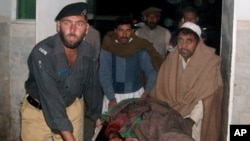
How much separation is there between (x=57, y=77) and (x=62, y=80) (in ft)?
0.24

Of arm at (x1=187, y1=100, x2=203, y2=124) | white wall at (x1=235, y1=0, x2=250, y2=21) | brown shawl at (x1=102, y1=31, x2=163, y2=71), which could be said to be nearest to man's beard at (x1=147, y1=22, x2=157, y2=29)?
brown shawl at (x1=102, y1=31, x2=163, y2=71)

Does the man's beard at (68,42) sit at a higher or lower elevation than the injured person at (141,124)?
higher

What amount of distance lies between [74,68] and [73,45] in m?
0.22

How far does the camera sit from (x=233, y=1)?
3.41 m

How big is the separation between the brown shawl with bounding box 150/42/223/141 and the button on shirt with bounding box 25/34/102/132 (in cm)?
84

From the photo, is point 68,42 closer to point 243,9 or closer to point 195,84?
point 195,84

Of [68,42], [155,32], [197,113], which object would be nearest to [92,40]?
[155,32]

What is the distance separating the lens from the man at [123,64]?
402cm

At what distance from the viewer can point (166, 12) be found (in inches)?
447

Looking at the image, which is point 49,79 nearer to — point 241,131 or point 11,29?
point 241,131

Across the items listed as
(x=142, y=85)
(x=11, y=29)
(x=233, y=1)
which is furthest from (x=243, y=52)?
(x=11, y=29)

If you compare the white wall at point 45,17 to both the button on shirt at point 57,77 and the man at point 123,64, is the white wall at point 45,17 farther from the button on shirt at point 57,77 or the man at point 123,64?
the button on shirt at point 57,77

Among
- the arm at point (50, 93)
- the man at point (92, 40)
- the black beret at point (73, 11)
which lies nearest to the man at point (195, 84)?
the black beret at point (73, 11)

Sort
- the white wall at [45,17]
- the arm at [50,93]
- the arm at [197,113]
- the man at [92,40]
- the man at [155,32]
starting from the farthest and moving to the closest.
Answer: the man at [155,32] < the man at [92,40] < the white wall at [45,17] < the arm at [197,113] < the arm at [50,93]
